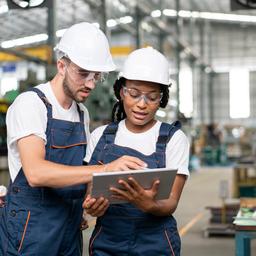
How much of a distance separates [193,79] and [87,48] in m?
23.7

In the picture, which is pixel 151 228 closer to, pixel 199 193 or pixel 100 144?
pixel 100 144

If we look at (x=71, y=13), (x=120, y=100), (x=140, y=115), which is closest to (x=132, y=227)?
(x=140, y=115)

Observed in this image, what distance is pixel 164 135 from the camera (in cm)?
222

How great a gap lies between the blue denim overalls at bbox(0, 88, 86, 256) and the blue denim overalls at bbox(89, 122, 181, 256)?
0.39 feet

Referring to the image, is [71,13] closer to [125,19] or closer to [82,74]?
[125,19]

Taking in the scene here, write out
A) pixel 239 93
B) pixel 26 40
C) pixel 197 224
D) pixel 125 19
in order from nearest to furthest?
1. pixel 197 224
2. pixel 125 19
3. pixel 26 40
4. pixel 239 93

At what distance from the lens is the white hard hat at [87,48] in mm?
2215

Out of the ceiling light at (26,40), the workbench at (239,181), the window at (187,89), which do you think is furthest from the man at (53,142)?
the window at (187,89)

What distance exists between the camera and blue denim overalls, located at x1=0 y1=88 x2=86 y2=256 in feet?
7.25

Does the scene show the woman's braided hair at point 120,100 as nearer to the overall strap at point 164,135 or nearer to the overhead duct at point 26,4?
the overall strap at point 164,135

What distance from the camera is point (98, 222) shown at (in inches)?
89.7

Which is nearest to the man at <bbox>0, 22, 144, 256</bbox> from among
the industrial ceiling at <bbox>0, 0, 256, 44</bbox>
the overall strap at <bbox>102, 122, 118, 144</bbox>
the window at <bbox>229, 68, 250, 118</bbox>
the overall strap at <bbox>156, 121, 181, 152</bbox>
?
the overall strap at <bbox>102, 122, 118, 144</bbox>

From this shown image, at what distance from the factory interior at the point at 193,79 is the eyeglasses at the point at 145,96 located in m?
0.49

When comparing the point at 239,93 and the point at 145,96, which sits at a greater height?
the point at 239,93
